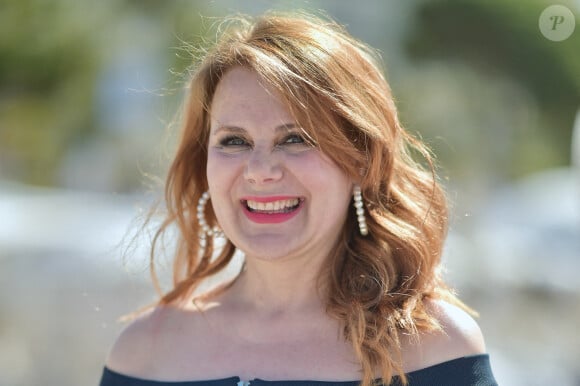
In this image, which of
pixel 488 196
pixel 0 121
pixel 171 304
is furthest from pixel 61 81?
pixel 171 304

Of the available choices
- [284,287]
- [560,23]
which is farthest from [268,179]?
[560,23]

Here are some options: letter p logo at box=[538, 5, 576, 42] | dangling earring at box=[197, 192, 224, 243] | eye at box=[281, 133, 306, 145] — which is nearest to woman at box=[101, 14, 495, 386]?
eye at box=[281, 133, 306, 145]

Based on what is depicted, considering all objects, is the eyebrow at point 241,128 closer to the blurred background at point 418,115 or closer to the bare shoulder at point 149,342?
the bare shoulder at point 149,342

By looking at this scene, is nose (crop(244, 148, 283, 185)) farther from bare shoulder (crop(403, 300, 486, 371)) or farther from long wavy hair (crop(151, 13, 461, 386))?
bare shoulder (crop(403, 300, 486, 371))

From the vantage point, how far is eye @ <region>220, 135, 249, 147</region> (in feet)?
7.89

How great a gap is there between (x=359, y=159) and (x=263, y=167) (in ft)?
0.91

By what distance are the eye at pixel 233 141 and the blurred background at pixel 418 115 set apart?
3878 mm

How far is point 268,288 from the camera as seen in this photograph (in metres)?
2.57

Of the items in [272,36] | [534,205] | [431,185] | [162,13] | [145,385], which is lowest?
[145,385]

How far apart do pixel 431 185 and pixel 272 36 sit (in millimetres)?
657

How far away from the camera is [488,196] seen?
10898 mm

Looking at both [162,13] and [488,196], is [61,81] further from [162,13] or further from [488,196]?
[488,196]

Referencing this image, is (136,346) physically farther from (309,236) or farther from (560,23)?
(560,23)

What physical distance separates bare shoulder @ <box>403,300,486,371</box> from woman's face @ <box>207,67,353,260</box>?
39 cm
